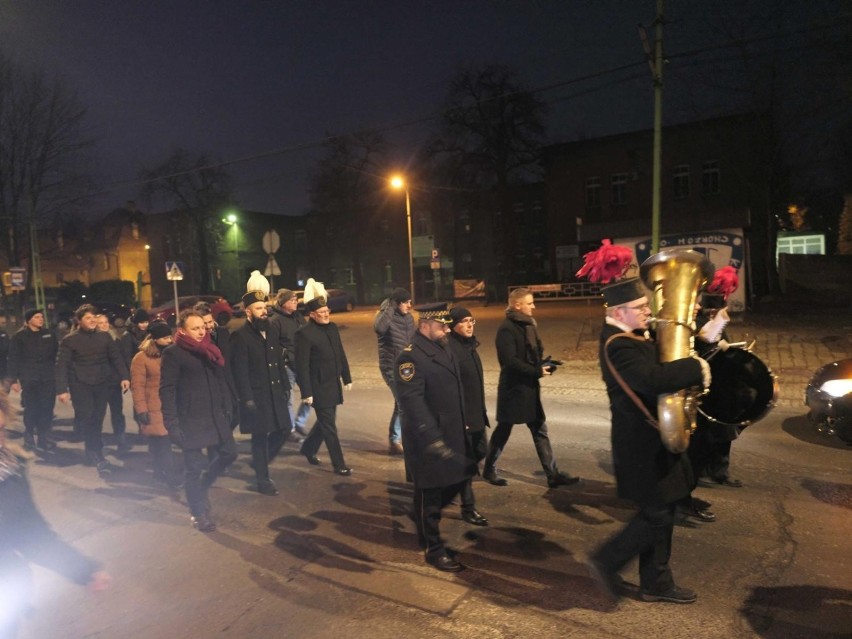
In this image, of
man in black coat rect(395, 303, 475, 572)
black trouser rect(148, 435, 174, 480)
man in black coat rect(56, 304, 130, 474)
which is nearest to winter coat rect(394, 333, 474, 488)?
man in black coat rect(395, 303, 475, 572)

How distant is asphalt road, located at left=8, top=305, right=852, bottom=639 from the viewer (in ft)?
11.8

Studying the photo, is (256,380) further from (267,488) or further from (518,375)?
(518,375)

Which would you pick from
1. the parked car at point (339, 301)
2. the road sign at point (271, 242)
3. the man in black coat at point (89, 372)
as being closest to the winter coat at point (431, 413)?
the man in black coat at point (89, 372)

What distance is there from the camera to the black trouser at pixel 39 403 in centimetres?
802

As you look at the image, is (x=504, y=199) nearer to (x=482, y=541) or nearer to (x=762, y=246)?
(x=762, y=246)

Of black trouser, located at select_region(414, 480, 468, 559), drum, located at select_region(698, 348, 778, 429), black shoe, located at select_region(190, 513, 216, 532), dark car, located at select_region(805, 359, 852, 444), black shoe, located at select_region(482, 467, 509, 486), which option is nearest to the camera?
drum, located at select_region(698, 348, 778, 429)

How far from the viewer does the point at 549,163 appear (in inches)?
1465

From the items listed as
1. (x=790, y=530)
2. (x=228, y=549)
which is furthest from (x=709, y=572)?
(x=228, y=549)

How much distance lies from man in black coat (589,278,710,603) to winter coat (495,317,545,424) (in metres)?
2.01

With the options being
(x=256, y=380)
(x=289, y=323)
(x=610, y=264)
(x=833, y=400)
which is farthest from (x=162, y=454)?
(x=833, y=400)

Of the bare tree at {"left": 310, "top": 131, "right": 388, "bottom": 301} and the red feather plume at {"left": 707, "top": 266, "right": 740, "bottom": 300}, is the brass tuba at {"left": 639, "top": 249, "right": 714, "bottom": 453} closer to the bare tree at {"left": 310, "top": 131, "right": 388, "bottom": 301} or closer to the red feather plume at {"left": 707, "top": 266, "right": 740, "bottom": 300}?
the red feather plume at {"left": 707, "top": 266, "right": 740, "bottom": 300}

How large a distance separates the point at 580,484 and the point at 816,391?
2.44 m

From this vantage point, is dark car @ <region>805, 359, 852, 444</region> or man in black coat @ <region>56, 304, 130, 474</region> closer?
dark car @ <region>805, 359, 852, 444</region>

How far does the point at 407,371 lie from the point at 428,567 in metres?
1.39
